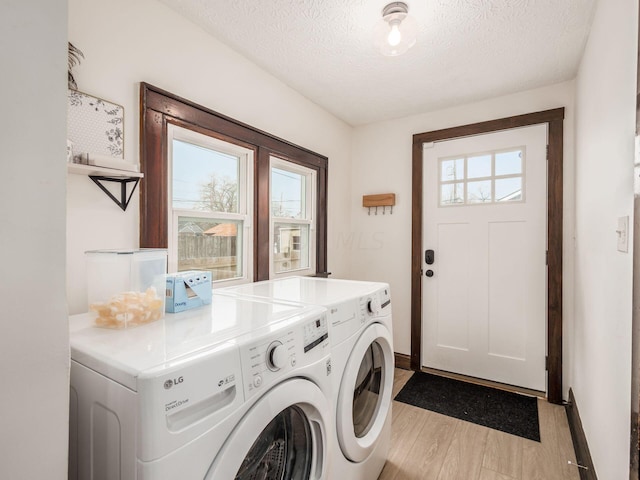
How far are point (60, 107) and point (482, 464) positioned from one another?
2294 millimetres

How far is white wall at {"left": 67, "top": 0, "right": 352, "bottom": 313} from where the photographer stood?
1.32 m

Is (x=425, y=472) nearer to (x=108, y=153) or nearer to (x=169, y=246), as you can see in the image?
(x=169, y=246)

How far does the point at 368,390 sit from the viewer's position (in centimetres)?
158

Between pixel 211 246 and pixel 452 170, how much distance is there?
2141 millimetres

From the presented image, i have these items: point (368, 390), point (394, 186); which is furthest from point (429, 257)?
point (368, 390)

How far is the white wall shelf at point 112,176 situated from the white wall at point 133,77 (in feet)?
0.09

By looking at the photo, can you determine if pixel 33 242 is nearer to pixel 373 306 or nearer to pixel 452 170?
pixel 373 306

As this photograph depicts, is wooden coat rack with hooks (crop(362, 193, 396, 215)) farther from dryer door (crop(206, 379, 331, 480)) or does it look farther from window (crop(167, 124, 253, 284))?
dryer door (crop(206, 379, 331, 480))

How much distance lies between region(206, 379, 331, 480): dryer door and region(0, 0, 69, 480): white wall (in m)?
0.37

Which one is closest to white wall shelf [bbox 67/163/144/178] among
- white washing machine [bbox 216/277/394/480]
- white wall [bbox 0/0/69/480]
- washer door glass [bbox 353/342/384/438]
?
white washing machine [bbox 216/277/394/480]

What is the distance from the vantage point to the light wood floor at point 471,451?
5.44 feet

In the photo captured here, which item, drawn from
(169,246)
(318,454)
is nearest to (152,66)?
(169,246)

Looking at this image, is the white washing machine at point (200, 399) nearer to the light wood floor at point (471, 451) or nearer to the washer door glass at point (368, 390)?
the washer door glass at point (368, 390)

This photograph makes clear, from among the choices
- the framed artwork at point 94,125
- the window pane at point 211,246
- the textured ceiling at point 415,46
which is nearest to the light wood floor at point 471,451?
the window pane at point 211,246
